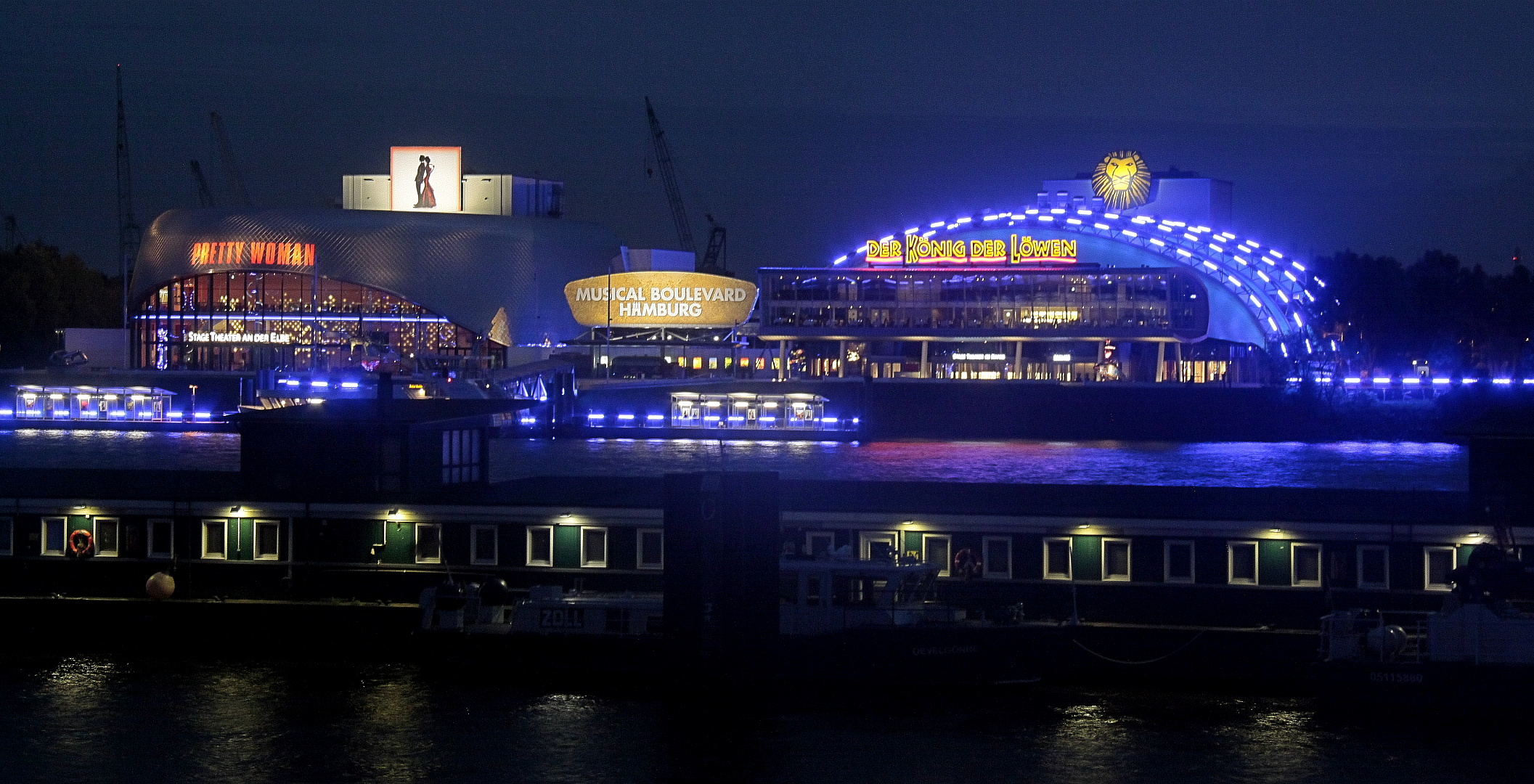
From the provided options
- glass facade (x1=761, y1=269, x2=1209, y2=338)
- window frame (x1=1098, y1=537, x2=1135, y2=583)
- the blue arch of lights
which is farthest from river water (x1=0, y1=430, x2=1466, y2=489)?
window frame (x1=1098, y1=537, x2=1135, y2=583)

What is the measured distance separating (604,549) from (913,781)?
8.51 meters

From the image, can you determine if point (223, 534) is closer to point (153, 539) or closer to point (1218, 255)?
point (153, 539)

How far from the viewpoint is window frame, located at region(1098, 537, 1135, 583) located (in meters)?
31.8

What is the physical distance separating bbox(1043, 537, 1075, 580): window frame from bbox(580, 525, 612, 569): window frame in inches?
300

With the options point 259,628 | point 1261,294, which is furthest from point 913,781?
point 1261,294

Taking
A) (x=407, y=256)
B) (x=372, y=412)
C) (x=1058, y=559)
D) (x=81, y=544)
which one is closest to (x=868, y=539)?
(x=1058, y=559)

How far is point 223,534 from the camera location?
1375 inches

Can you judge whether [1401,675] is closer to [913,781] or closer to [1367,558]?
[1367,558]

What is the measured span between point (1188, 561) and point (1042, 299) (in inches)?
4006

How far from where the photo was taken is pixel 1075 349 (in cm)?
13312

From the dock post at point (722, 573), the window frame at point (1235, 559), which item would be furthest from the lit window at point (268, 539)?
the window frame at point (1235, 559)

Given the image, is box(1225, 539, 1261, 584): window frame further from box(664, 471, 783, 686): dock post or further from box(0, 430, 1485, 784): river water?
box(664, 471, 783, 686): dock post

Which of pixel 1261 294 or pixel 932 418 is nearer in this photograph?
pixel 932 418

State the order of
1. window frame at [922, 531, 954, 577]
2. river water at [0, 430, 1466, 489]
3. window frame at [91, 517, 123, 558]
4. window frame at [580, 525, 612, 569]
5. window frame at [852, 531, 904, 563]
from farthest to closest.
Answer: river water at [0, 430, 1466, 489]
window frame at [91, 517, 123, 558]
window frame at [580, 525, 612, 569]
window frame at [852, 531, 904, 563]
window frame at [922, 531, 954, 577]
